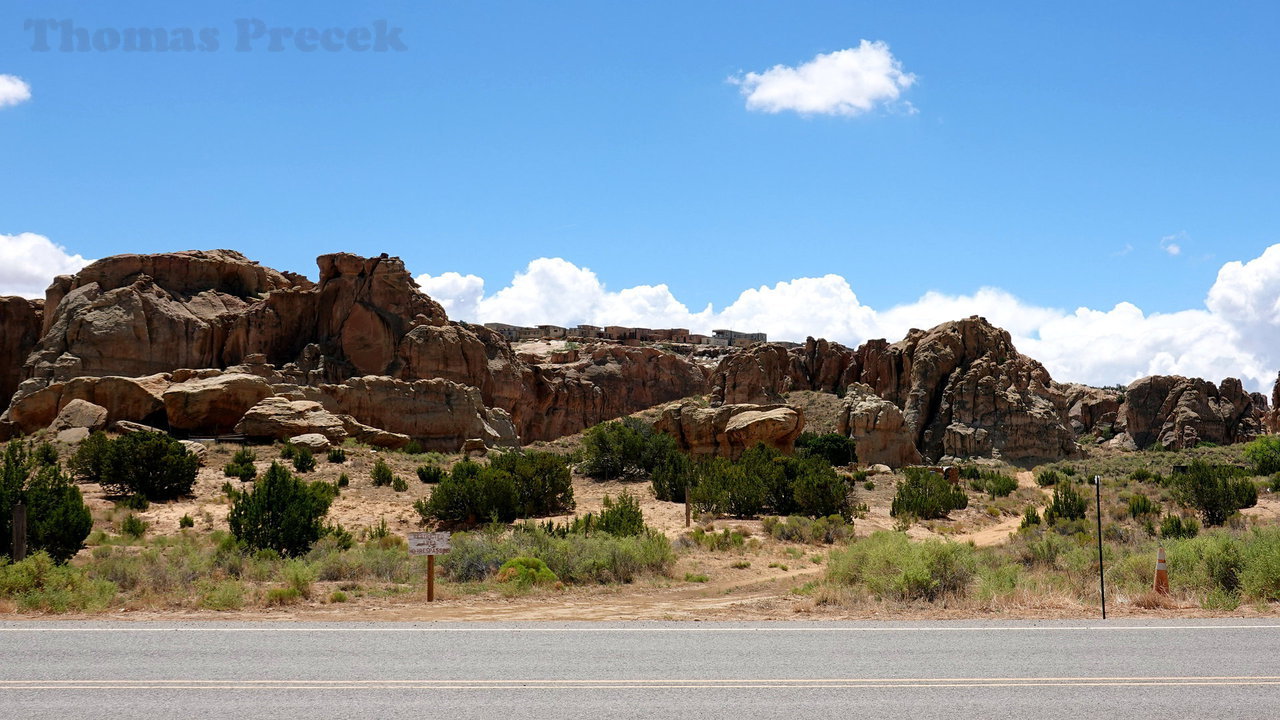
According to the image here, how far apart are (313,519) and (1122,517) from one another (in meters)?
24.6

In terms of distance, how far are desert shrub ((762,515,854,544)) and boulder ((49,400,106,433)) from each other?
29493 millimetres

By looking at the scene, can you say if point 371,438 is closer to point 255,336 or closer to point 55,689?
point 255,336

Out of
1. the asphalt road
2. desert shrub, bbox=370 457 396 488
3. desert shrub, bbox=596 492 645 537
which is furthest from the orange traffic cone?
desert shrub, bbox=370 457 396 488

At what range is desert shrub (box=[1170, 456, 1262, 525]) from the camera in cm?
2970

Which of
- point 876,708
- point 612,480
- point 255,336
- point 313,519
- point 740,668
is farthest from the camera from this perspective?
point 255,336

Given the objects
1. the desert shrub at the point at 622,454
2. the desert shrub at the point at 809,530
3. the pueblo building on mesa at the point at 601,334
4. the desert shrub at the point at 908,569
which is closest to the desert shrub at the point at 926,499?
the desert shrub at the point at 809,530

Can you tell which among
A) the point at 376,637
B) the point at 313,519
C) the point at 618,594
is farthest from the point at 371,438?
the point at 376,637

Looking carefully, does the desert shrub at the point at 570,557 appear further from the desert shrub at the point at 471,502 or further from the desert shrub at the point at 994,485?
the desert shrub at the point at 994,485

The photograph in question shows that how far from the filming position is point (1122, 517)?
98.7ft

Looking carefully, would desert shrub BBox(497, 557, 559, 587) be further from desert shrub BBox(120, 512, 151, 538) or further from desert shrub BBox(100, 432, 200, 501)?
desert shrub BBox(100, 432, 200, 501)

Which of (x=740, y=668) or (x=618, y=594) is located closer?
(x=740, y=668)

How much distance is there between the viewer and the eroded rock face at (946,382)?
217 ft

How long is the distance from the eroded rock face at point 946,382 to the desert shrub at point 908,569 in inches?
2115

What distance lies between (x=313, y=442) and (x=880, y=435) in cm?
3302
